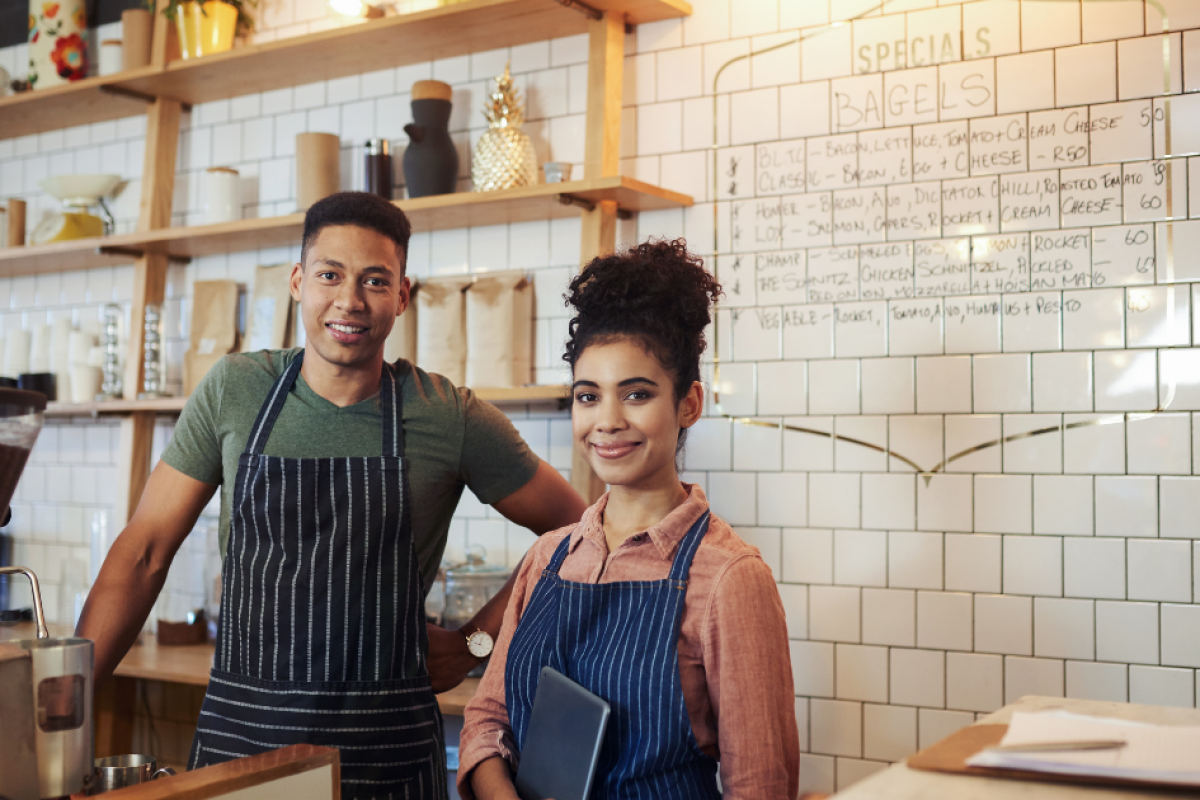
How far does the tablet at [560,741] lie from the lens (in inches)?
56.6

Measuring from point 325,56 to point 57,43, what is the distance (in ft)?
4.13

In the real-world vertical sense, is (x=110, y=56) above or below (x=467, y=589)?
above

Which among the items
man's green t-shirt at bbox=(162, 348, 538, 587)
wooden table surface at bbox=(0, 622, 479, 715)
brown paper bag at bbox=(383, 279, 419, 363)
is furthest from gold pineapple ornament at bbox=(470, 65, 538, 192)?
wooden table surface at bbox=(0, 622, 479, 715)

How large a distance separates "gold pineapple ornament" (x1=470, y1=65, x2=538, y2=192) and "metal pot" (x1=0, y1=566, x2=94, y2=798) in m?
1.84

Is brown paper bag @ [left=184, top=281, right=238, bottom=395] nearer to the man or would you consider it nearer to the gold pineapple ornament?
the gold pineapple ornament

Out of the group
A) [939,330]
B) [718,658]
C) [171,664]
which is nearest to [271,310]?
[171,664]

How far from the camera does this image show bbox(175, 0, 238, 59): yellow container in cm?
340

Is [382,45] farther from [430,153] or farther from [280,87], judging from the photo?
[280,87]

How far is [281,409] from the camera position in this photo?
2.04 m

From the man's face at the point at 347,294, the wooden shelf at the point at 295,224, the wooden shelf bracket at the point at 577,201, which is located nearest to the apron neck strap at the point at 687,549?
the man's face at the point at 347,294

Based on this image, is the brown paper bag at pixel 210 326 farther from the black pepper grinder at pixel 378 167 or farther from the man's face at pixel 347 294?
the man's face at pixel 347 294

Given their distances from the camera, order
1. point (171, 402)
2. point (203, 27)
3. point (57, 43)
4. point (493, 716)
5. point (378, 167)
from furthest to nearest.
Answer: point (57, 43)
point (203, 27)
point (171, 402)
point (378, 167)
point (493, 716)

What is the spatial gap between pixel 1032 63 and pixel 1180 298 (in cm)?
63

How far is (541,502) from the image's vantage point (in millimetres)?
2238
